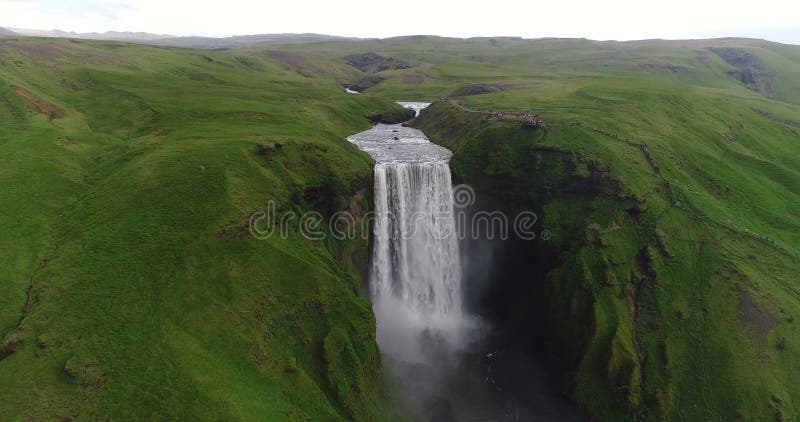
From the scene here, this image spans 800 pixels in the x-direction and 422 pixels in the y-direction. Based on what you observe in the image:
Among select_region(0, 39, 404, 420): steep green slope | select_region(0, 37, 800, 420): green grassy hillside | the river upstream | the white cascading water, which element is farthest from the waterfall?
select_region(0, 37, 800, 420): green grassy hillside

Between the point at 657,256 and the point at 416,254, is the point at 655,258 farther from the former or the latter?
the point at 416,254

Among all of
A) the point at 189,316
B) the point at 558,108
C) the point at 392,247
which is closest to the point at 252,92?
the point at 392,247

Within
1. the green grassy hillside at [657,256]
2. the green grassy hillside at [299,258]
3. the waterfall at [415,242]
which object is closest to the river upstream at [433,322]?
the waterfall at [415,242]

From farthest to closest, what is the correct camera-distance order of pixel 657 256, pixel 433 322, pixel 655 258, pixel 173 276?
1. pixel 433 322
2. pixel 657 256
3. pixel 655 258
4. pixel 173 276

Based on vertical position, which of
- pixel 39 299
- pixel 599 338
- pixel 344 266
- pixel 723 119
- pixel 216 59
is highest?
pixel 216 59

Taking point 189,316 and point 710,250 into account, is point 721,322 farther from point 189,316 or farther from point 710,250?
point 189,316

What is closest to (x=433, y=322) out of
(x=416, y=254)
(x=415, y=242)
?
(x=416, y=254)

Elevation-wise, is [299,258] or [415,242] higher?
[299,258]
